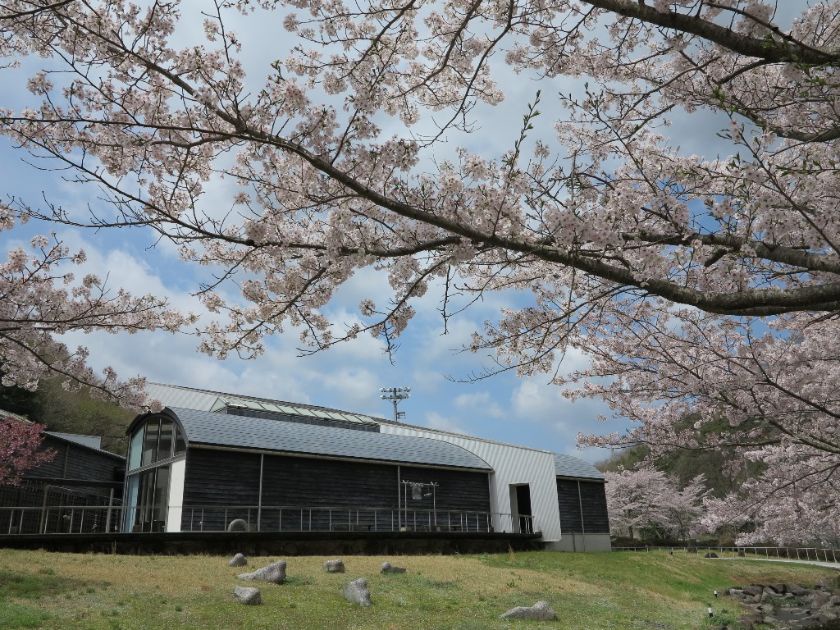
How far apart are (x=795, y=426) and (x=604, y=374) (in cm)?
279

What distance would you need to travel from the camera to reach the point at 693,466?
49031mm

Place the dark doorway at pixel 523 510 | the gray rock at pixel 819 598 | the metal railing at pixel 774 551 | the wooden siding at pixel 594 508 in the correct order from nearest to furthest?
the gray rock at pixel 819 598 → the dark doorway at pixel 523 510 → the wooden siding at pixel 594 508 → the metal railing at pixel 774 551

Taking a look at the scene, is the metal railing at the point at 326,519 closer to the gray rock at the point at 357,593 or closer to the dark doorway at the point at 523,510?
the dark doorway at the point at 523,510

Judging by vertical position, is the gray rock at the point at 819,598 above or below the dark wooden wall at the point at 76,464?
below

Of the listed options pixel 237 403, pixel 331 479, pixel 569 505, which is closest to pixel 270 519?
pixel 331 479

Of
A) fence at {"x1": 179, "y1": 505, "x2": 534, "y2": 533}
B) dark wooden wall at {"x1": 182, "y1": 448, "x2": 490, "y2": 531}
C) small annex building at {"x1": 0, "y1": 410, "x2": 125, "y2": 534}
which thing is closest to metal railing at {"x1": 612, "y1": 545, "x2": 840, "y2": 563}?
fence at {"x1": 179, "y1": 505, "x2": 534, "y2": 533}

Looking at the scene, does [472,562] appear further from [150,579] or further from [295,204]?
[295,204]

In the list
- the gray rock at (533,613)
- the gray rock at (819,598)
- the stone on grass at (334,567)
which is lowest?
the gray rock at (819,598)

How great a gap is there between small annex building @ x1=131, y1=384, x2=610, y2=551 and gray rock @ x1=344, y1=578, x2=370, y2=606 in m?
7.65

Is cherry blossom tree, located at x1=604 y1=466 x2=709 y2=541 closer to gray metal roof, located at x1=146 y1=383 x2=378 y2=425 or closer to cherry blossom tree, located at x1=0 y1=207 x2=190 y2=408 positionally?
gray metal roof, located at x1=146 y1=383 x2=378 y2=425

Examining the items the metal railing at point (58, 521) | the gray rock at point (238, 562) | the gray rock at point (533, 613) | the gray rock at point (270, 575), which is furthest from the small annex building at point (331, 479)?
the gray rock at point (533, 613)

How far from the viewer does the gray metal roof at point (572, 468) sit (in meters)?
28.3

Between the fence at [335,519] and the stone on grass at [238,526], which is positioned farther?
the fence at [335,519]

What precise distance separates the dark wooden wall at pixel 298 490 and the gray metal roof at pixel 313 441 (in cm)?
36
